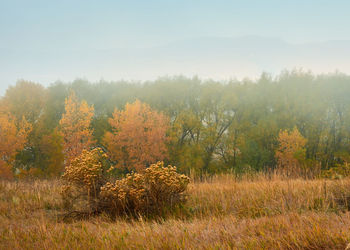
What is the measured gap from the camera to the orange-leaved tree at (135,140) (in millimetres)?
27875

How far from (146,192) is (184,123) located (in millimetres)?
26041

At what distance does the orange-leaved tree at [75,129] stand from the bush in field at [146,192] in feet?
70.4

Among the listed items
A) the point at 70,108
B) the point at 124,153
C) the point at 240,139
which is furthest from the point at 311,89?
the point at 70,108

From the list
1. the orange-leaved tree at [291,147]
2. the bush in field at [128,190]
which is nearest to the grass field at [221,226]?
the bush in field at [128,190]

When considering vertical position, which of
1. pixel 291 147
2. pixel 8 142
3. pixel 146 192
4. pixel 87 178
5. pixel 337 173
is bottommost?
pixel 291 147

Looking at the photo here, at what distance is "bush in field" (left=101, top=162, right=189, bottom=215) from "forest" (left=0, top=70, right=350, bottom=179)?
20.3 metres

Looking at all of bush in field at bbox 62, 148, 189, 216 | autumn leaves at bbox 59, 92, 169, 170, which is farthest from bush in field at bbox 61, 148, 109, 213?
autumn leaves at bbox 59, 92, 169, 170

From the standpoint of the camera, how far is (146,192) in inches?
283

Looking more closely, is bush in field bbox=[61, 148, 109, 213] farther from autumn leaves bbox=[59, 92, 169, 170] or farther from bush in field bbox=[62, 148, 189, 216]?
autumn leaves bbox=[59, 92, 169, 170]

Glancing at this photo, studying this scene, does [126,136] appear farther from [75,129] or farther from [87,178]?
[87,178]

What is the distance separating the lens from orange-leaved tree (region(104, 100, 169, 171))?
2788 cm

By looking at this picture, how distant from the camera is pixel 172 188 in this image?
7.18m

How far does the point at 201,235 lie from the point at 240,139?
29088 millimetres

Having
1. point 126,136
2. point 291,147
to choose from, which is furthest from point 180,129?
point 291,147
